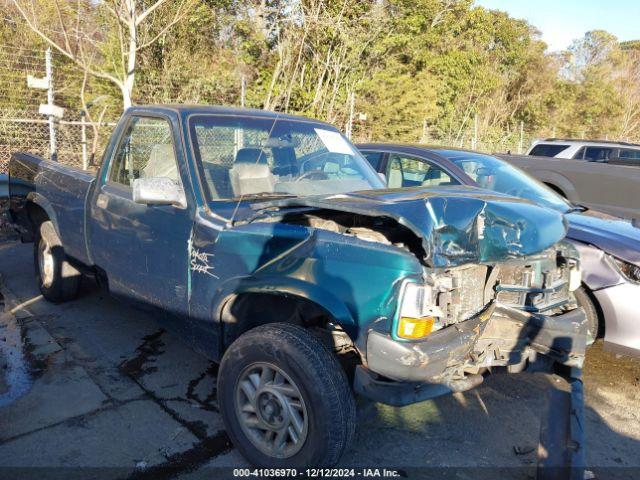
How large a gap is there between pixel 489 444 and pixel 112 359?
112 inches

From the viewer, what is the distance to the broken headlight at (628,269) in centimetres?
406

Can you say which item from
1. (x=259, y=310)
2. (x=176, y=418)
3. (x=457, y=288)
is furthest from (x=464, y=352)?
(x=176, y=418)

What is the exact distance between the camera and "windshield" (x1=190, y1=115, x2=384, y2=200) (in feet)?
11.7

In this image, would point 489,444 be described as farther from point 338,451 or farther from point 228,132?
point 228,132

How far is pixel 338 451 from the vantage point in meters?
2.55

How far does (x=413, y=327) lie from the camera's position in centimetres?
248

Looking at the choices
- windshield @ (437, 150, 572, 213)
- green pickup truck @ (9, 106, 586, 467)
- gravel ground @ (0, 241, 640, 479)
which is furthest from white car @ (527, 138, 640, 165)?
green pickup truck @ (9, 106, 586, 467)

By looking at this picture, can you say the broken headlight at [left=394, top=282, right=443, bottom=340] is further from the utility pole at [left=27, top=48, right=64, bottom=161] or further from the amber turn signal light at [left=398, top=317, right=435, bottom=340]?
the utility pole at [left=27, top=48, right=64, bottom=161]

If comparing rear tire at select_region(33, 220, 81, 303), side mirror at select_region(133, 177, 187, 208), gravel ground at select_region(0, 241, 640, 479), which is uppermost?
side mirror at select_region(133, 177, 187, 208)

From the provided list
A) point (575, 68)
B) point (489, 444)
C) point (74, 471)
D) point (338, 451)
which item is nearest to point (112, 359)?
point (74, 471)

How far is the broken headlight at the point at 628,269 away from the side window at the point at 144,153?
3.37m

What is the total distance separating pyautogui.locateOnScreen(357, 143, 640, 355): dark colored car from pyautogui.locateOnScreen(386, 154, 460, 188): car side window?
1 centimetres

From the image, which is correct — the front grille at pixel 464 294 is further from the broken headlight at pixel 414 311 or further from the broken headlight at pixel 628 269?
the broken headlight at pixel 628 269

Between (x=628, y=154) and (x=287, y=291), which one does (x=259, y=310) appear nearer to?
(x=287, y=291)
